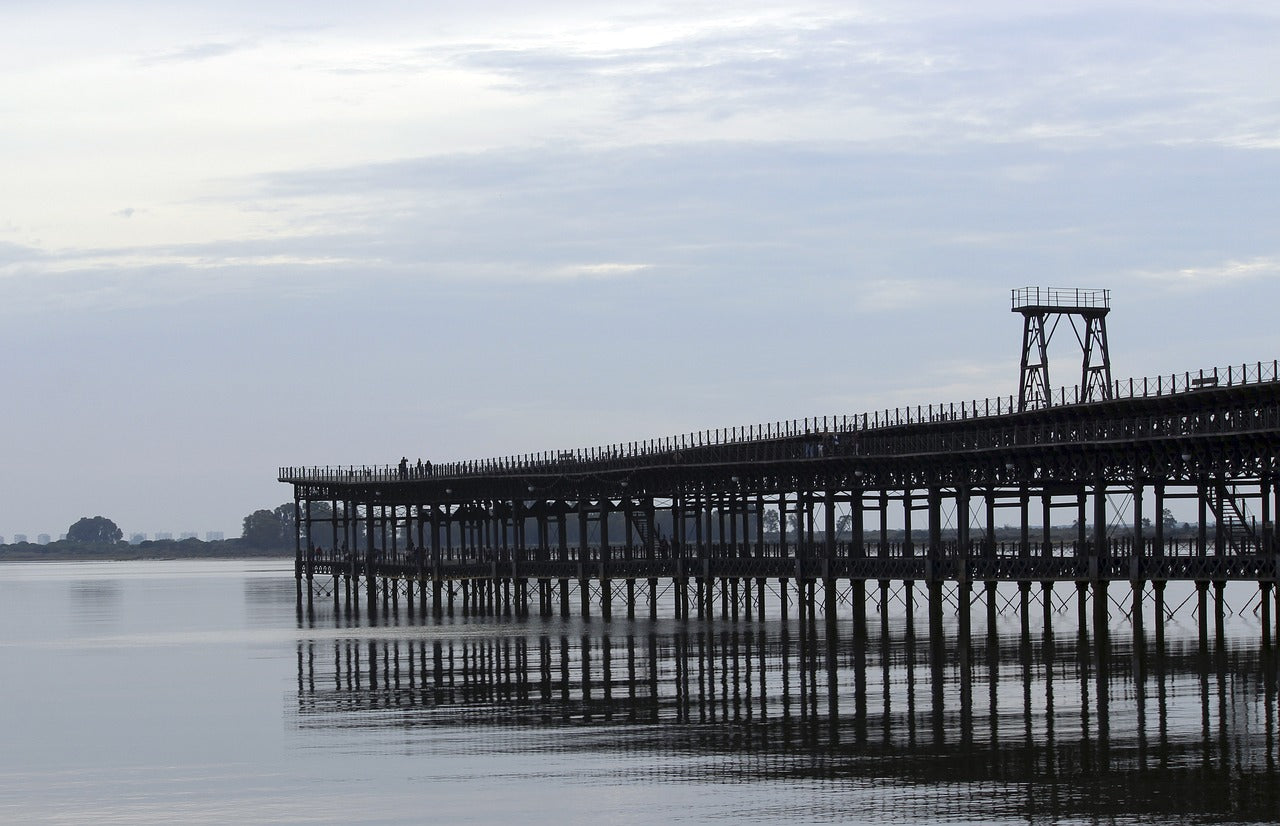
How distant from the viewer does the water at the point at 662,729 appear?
3553 centimetres

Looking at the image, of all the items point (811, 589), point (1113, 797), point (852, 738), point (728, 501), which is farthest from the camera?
point (728, 501)

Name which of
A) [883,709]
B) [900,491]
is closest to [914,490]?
[900,491]

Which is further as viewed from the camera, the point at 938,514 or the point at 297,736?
the point at 938,514

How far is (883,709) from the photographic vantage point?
4766 cm

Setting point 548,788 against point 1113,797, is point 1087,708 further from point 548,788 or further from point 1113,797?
point 548,788

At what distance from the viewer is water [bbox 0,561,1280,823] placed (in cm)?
3553

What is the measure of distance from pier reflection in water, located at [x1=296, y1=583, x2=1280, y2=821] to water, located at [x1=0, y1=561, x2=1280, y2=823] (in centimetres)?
13

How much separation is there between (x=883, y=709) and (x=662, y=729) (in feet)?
18.9

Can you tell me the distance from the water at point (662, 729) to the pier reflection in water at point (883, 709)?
133mm

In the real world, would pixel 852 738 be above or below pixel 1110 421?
below

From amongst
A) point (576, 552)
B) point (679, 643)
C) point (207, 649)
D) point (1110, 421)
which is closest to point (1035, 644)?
point (1110, 421)

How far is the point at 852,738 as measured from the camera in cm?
4269

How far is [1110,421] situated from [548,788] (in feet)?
114

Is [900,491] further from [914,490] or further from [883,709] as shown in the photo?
[883,709]
